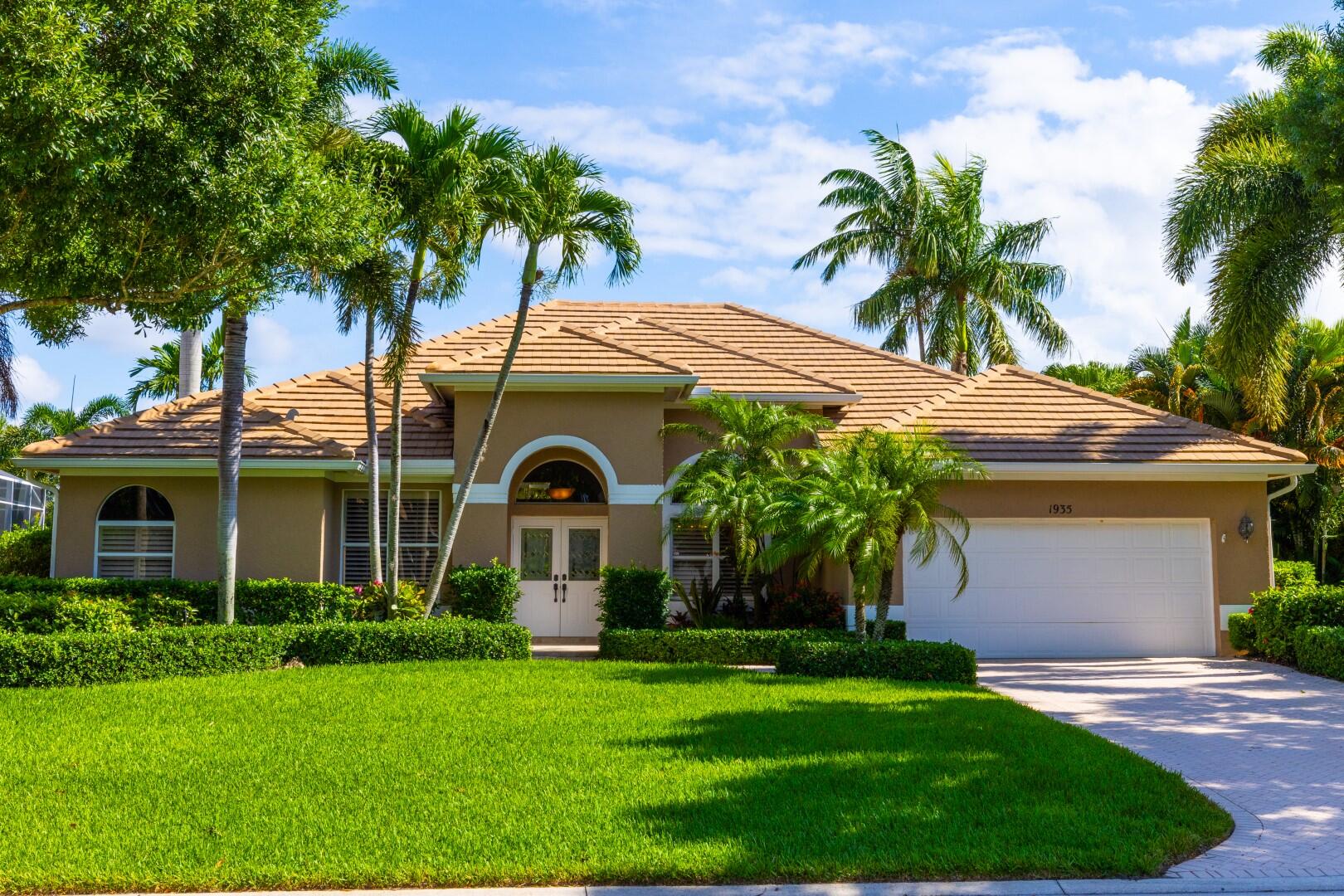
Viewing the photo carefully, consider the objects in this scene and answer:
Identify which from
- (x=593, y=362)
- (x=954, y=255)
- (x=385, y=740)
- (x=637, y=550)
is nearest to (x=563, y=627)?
(x=637, y=550)

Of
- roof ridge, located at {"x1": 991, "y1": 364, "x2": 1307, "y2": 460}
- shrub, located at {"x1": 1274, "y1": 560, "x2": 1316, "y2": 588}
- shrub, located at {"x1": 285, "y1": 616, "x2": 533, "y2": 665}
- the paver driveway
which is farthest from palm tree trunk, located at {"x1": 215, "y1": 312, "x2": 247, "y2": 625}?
shrub, located at {"x1": 1274, "y1": 560, "x2": 1316, "y2": 588}

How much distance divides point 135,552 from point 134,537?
260mm

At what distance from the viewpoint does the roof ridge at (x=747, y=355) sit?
19.6 m

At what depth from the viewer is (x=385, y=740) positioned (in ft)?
32.2

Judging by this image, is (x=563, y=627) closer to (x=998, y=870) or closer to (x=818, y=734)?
(x=818, y=734)

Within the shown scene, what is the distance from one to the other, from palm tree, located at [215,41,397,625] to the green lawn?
11.1 ft

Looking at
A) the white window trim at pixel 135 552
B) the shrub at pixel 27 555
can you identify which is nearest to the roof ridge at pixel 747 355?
the white window trim at pixel 135 552

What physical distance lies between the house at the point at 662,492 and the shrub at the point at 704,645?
2122 millimetres

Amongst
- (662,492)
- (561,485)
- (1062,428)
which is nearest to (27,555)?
(561,485)

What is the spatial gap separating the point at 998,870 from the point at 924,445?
26.9 feet

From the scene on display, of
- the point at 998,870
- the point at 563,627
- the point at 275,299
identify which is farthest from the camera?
the point at 563,627

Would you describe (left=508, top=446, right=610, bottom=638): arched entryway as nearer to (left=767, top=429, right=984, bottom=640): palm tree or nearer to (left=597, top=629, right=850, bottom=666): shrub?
(left=597, top=629, right=850, bottom=666): shrub

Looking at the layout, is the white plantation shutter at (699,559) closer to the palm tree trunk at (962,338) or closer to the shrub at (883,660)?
the shrub at (883,660)

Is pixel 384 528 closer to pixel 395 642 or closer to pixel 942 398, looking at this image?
pixel 395 642
